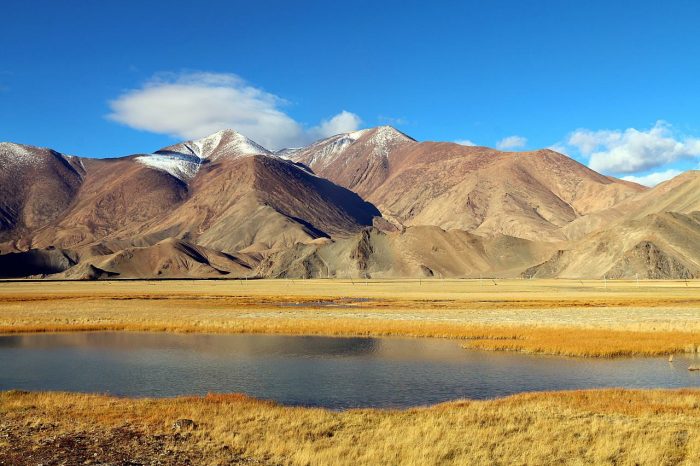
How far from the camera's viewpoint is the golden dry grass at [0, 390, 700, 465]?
1631 centimetres

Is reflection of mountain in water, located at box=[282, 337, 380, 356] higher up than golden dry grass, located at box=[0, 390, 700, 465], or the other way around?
golden dry grass, located at box=[0, 390, 700, 465]

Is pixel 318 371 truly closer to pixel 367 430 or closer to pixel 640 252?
pixel 367 430

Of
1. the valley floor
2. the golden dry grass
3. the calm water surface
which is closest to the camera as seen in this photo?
the valley floor

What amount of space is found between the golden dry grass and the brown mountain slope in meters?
152

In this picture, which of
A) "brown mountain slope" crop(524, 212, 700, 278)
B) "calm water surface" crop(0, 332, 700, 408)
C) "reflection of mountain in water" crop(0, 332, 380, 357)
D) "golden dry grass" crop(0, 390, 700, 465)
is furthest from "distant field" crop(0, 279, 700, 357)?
"brown mountain slope" crop(524, 212, 700, 278)

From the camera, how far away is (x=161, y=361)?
3591 centimetres

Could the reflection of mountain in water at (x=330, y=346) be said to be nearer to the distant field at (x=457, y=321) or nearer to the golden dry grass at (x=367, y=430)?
the distant field at (x=457, y=321)

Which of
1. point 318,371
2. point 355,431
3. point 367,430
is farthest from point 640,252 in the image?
point 355,431

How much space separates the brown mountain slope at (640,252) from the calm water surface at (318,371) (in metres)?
138

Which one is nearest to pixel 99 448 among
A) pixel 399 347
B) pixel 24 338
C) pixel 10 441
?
pixel 10 441

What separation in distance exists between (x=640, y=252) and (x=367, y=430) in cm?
16517

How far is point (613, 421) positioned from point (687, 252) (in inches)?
6559

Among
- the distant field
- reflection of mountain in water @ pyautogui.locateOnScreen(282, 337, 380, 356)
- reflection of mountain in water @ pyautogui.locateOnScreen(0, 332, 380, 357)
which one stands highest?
the distant field

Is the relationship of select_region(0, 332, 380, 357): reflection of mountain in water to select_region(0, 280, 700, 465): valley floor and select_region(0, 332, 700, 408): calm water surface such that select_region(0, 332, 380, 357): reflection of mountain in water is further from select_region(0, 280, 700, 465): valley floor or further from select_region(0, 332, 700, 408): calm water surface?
select_region(0, 280, 700, 465): valley floor
